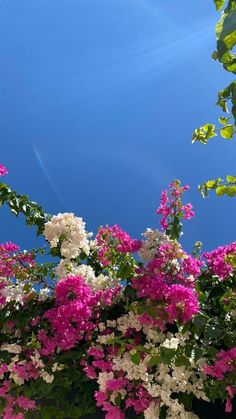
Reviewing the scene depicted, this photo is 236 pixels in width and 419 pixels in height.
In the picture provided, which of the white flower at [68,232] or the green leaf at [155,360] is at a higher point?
the white flower at [68,232]

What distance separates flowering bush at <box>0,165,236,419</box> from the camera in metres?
2.44

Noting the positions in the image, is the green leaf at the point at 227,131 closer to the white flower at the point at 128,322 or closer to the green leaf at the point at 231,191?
the green leaf at the point at 231,191

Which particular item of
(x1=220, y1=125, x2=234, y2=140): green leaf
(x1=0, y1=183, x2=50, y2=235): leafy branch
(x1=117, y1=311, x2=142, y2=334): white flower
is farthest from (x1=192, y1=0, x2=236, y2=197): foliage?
(x1=0, y1=183, x2=50, y2=235): leafy branch

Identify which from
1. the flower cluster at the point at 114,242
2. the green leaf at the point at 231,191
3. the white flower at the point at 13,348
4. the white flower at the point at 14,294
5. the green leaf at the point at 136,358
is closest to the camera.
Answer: the green leaf at the point at 231,191

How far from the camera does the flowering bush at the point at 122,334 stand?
2.44 m

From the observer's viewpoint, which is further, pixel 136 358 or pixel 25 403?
pixel 25 403

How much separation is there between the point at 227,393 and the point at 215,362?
0.17 meters

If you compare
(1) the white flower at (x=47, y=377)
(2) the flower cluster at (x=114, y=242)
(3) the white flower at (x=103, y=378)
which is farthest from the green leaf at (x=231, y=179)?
(1) the white flower at (x=47, y=377)

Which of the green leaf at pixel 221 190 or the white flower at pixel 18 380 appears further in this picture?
the white flower at pixel 18 380

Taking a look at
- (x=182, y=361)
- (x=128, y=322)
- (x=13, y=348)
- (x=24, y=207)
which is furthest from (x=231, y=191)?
(x=24, y=207)

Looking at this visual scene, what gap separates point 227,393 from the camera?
2.38m

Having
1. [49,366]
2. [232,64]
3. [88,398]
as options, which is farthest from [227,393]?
[232,64]

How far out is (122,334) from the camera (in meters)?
2.75

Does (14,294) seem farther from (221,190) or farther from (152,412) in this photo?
(221,190)
